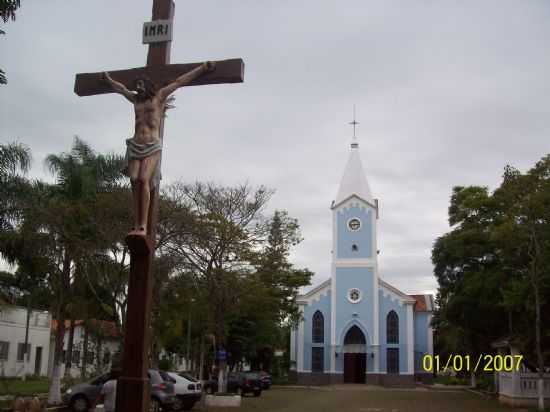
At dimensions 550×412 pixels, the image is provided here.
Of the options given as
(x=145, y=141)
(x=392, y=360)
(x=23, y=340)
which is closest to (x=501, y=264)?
(x=392, y=360)

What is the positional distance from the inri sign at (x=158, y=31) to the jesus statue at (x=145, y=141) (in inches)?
19.8

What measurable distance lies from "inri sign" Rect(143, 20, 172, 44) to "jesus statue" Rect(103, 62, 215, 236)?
1.65 ft

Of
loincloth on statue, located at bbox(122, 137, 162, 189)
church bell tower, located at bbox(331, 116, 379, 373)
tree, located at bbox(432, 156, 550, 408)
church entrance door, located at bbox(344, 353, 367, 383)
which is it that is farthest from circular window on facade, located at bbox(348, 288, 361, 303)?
loincloth on statue, located at bbox(122, 137, 162, 189)

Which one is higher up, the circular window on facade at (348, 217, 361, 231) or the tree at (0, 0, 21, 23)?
the circular window on facade at (348, 217, 361, 231)

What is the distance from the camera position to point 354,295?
47.7m

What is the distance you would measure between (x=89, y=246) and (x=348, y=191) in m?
31.7

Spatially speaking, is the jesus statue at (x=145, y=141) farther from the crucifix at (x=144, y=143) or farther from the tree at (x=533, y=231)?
the tree at (x=533, y=231)

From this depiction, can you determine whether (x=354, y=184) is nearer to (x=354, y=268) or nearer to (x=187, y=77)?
(x=354, y=268)

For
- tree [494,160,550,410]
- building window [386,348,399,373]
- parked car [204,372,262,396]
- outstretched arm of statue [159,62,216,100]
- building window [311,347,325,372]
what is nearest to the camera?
outstretched arm of statue [159,62,216,100]

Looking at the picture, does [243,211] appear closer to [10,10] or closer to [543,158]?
[543,158]

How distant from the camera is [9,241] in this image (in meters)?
19.9

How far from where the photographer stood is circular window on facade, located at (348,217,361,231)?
4878cm

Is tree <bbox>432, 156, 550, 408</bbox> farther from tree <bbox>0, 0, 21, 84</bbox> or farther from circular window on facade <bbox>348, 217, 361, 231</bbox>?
tree <bbox>0, 0, 21, 84</bbox>
